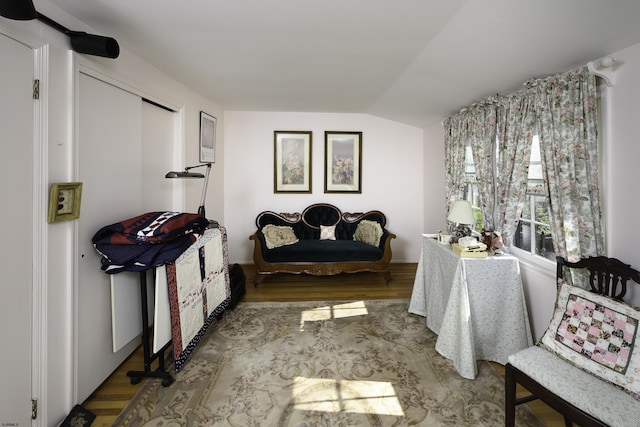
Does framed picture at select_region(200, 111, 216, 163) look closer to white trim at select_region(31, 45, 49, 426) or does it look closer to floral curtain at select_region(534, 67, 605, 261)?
white trim at select_region(31, 45, 49, 426)

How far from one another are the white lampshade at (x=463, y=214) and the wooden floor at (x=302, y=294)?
118 cm

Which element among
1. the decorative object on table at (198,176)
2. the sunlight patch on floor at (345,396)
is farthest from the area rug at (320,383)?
the decorative object on table at (198,176)

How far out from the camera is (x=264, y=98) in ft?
13.5

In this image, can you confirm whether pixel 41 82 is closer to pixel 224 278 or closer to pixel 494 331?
pixel 224 278

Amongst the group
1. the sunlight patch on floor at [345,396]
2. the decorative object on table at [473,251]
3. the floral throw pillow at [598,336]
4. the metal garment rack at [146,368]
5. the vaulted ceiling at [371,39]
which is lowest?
the sunlight patch on floor at [345,396]

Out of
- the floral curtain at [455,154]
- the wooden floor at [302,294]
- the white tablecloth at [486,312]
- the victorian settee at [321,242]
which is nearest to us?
the wooden floor at [302,294]

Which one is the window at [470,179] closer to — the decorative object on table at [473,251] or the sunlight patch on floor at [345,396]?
the decorative object on table at [473,251]

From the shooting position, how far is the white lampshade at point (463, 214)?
2.68 metres

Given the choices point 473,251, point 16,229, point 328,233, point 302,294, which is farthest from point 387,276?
point 16,229

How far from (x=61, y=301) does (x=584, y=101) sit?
137 inches

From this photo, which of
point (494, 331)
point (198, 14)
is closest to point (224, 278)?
point (198, 14)

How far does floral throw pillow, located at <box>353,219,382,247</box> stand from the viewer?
14.7 ft

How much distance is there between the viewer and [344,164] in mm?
5109

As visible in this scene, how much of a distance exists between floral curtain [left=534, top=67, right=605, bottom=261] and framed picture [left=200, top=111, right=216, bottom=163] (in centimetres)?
361
